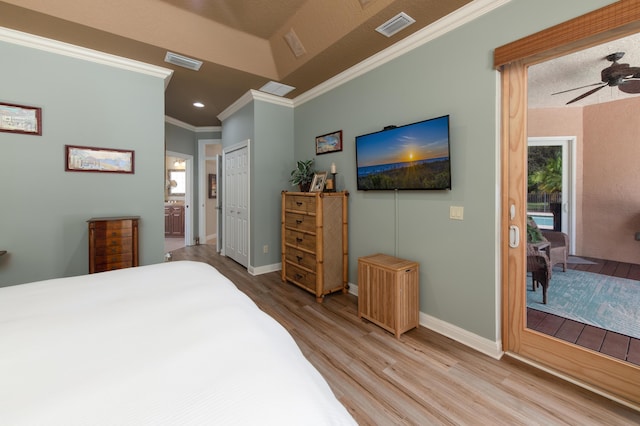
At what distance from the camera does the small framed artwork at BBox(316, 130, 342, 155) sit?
3.41 m

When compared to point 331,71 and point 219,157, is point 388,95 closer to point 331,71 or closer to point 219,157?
point 331,71

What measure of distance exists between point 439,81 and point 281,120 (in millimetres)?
2490

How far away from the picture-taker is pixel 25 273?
2.56 meters

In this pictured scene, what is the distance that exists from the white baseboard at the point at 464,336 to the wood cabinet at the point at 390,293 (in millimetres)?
104

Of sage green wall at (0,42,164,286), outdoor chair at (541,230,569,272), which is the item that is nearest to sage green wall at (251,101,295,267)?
sage green wall at (0,42,164,286)

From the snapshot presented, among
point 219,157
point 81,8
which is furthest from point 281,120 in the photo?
point 81,8

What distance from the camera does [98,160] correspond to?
9.40 ft

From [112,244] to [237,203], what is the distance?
7.18 ft

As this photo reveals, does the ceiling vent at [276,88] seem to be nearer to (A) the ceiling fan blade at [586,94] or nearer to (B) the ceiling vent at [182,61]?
(B) the ceiling vent at [182,61]

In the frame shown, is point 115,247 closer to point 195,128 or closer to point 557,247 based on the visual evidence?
point 557,247

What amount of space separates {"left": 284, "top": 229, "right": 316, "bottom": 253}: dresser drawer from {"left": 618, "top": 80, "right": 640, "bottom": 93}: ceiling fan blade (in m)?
2.63

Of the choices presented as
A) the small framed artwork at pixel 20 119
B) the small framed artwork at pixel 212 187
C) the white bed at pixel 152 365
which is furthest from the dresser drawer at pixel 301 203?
the small framed artwork at pixel 212 187

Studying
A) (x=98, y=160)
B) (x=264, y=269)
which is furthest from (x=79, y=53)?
(x=264, y=269)

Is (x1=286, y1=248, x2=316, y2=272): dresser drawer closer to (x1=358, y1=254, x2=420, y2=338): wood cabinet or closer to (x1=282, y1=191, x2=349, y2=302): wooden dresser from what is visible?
(x1=282, y1=191, x2=349, y2=302): wooden dresser
